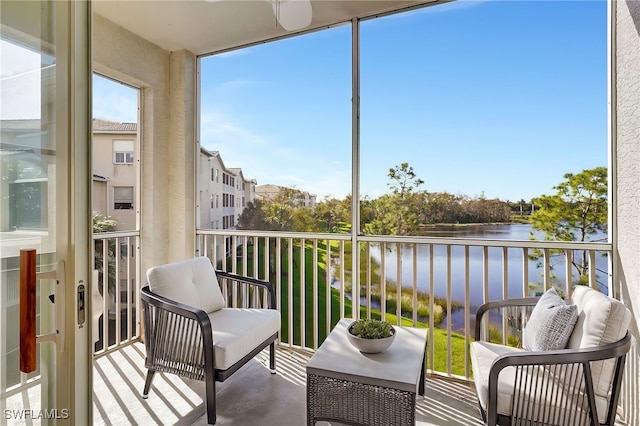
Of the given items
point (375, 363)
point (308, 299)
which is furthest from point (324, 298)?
point (375, 363)

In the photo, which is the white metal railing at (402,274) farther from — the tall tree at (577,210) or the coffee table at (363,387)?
the coffee table at (363,387)

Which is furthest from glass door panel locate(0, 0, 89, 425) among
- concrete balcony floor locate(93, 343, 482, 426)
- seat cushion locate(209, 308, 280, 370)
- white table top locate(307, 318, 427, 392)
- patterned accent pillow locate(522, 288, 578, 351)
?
patterned accent pillow locate(522, 288, 578, 351)

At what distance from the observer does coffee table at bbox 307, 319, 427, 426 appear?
1581 mm

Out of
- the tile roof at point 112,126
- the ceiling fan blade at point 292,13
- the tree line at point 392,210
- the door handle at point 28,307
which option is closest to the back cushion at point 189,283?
the tree line at point 392,210

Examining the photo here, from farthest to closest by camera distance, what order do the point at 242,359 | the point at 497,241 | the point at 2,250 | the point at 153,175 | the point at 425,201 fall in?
1. the point at 153,175
2. the point at 425,201
3. the point at 497,241
4. the point at 242,359
5. the point at 2,250

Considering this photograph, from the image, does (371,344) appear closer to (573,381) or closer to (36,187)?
(573,381)

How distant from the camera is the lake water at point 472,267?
→ 7.84 ft

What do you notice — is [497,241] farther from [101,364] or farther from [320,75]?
[101,364]

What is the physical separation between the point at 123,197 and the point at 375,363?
2.62 metres

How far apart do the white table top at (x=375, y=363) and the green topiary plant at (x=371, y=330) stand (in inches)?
3.7

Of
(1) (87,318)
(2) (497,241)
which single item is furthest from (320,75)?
(1) (87,318)

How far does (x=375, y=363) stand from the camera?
5.64 ft

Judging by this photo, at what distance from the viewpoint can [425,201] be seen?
8.66ft

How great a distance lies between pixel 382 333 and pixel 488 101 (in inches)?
70.7
